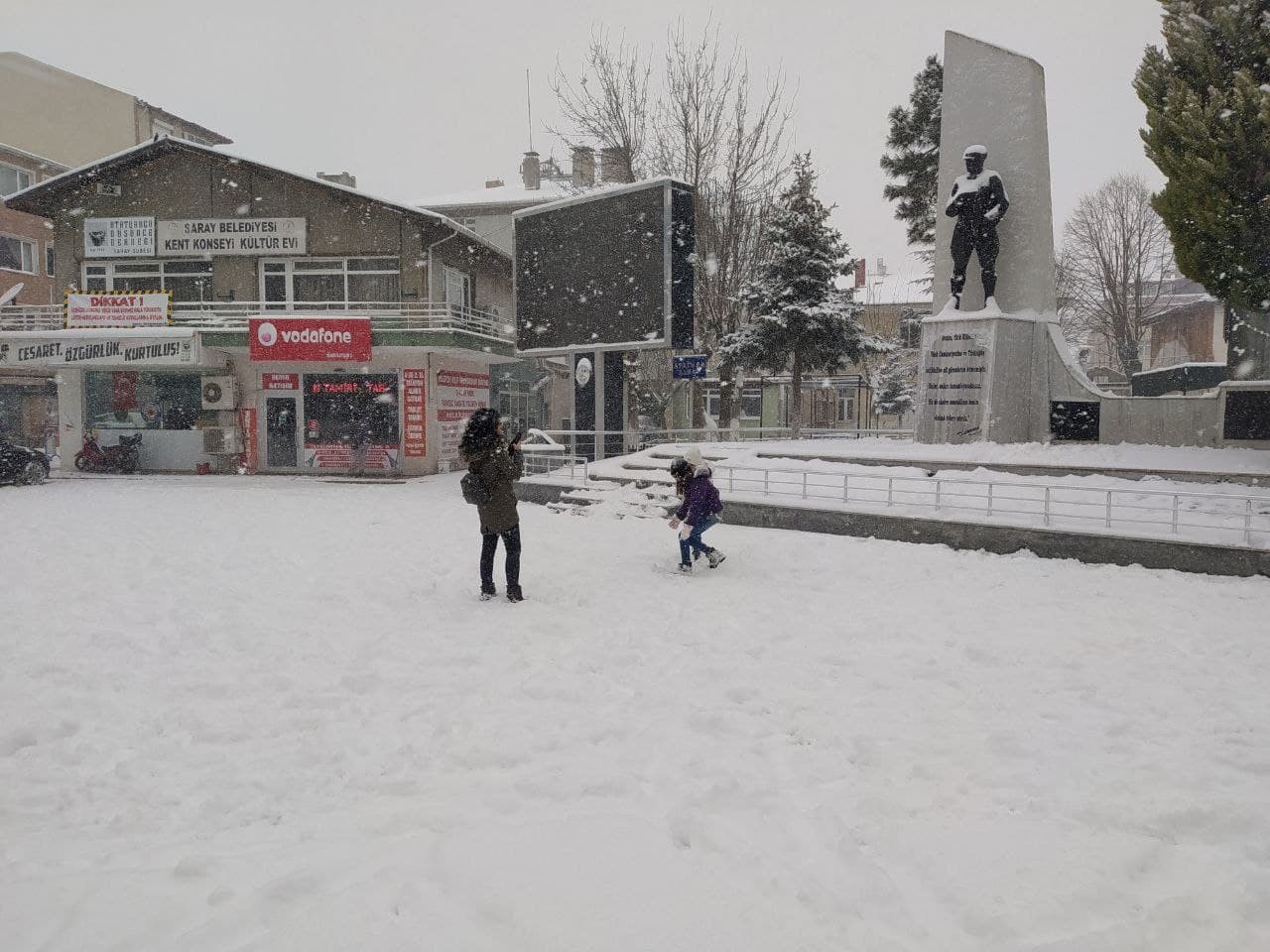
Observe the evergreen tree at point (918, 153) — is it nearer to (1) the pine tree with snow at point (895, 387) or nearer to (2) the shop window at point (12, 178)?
(1) the pine tree with snow at point (895, 387)

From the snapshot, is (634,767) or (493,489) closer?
(634,767)

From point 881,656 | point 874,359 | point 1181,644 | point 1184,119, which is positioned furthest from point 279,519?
point 874,359

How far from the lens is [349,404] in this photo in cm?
2545

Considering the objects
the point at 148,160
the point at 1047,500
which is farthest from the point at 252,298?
the point at 1047,500

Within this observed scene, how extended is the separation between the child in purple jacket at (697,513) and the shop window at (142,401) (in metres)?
21.6

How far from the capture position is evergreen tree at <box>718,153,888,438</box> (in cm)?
2509

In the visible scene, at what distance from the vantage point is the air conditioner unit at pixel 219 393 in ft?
82.3

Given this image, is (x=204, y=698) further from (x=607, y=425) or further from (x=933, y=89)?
(x=933, y=89)

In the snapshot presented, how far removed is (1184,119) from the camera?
1301 cm

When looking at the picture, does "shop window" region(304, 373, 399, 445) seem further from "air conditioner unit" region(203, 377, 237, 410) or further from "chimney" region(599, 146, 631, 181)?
"chimney" region(599, 146, 631, 181)

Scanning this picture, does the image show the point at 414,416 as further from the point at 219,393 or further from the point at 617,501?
the point at 617,501

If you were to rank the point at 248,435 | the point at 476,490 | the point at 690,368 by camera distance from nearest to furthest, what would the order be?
the point at 476,490 < the point at 690,368 < the point at 248,435

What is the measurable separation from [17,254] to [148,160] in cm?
1038

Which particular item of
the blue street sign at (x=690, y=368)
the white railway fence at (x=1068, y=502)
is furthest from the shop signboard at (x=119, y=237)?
the white railway fence at (x=1068, y=502)
